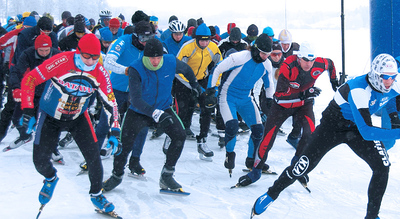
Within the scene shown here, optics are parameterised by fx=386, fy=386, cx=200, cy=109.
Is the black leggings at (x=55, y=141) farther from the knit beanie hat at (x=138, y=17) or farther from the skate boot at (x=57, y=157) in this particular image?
the knit beanie hat at (x=138, y=17)

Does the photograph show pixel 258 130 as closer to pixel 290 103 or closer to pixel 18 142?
pixel 290 103

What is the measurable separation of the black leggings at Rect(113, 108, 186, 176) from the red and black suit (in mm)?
1211

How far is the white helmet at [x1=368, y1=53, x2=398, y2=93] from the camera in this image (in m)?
3.75

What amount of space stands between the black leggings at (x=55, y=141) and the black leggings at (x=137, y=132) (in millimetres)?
609

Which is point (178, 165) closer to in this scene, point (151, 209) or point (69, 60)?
point (151, 209)

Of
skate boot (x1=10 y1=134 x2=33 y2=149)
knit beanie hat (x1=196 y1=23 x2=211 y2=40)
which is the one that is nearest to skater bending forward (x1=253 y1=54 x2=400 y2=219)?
knit beanie hat (x1=196 y1=23 x2=211 y2=40)

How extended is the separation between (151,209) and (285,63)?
2691 mm

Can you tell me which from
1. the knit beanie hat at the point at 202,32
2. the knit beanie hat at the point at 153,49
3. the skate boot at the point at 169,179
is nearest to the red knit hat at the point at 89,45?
the knit beanie hat at the point at 153,49

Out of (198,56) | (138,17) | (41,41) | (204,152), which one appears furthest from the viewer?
(138,17)

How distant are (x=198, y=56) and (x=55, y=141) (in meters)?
3.30

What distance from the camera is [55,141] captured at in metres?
4.18

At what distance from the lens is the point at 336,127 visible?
4211 millimetres

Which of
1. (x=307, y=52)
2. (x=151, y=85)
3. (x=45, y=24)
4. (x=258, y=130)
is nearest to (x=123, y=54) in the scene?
(x=151, y=85)

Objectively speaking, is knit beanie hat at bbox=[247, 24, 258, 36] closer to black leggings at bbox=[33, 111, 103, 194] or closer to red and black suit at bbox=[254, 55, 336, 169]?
red and black suit at bbox=[254, 55, 336, 169]
